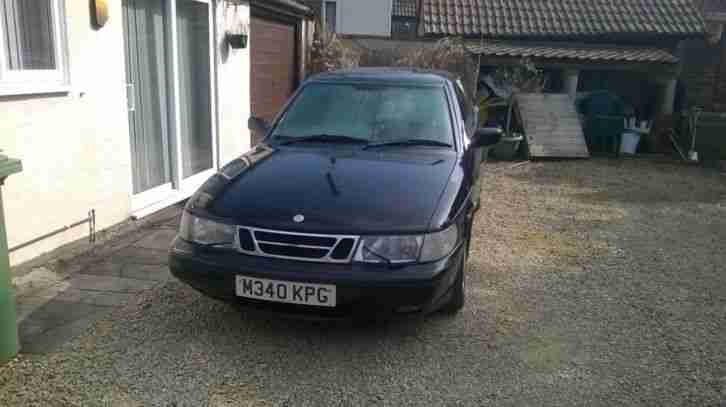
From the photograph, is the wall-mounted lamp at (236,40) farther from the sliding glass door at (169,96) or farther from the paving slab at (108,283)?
the paving slab at (108,283)

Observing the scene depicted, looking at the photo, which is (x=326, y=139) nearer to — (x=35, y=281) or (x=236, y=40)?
(x=35, y=281)

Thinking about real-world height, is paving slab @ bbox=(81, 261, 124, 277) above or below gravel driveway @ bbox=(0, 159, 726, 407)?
above

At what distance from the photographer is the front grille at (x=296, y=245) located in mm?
2943

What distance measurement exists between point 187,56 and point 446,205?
Result: 442 cm

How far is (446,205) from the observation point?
3219 mm

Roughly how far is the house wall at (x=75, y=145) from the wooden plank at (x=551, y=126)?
7.44 meters

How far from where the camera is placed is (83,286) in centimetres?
404

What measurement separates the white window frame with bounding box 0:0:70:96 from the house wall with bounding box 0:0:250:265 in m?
0.05

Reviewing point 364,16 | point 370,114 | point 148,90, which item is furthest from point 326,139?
point 364,16

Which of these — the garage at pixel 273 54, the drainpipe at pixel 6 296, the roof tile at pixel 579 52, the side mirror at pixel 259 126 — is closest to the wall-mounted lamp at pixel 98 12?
the side mirror at pixel 259 126

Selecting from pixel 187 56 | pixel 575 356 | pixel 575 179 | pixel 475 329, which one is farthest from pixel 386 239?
pixel 575 179

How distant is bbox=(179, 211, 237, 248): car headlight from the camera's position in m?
3.11

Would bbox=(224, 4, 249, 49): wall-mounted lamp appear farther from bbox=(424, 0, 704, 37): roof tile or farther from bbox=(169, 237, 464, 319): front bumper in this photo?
bbox=(424, 0, 704, 37): roof tile

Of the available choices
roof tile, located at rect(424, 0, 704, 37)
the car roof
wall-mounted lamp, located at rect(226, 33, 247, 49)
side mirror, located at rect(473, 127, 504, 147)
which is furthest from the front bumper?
roof tile, located at rect(424, 0, 704, 37)
